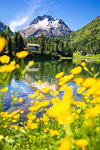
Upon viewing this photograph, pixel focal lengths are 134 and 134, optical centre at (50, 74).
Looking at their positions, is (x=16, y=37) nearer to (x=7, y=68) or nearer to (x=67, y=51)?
(x=67, y=51)

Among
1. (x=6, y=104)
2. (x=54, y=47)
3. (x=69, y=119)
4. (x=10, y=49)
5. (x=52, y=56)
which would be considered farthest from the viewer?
(x=54, y=47)

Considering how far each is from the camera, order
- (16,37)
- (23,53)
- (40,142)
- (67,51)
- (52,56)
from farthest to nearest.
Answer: (67,51) < (52,56) < (16,37) < (40,142) < (23,53)

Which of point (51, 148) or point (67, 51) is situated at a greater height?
point (67, 51)

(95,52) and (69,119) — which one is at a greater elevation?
(95,52)

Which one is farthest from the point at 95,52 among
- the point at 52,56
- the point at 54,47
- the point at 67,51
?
the point at 52,56

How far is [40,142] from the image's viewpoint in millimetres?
1886

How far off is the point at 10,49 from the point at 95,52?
361 feet

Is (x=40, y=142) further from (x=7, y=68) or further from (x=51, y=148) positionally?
(x=7, y=68)

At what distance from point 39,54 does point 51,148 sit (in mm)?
63929

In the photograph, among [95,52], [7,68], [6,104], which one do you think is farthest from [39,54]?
[95,52]

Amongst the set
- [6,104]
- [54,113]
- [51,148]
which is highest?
[54,113]

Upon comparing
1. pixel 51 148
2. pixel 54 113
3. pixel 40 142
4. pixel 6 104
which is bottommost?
pixel 6 104

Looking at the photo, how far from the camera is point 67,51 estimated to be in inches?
3809

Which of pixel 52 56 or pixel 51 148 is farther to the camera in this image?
pixel 52 56
